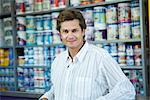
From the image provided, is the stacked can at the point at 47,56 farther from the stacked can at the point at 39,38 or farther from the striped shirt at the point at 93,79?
the striped shirt at the point at 93,79

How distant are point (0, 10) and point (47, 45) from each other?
3.42 feet

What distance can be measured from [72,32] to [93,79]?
0.31 metres

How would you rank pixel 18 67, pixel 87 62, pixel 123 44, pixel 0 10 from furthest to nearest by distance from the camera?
pixel 0 10 → pixel 18 67 → pixel 123 44 → pixel 87 62

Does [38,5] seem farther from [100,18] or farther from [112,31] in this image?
[112,31]

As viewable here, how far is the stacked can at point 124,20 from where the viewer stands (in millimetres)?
3033

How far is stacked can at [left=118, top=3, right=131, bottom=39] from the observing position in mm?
3033

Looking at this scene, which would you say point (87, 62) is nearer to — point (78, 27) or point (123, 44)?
point (78, 27)

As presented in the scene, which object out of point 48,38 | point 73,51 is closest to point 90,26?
point 48,38

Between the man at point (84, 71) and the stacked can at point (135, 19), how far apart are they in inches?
51.4

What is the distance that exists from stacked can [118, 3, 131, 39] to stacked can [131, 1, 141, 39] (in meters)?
0.05

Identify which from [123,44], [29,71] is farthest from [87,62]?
[29,71]

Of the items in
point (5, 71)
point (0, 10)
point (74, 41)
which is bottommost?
point (5, 71)

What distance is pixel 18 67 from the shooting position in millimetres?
3893

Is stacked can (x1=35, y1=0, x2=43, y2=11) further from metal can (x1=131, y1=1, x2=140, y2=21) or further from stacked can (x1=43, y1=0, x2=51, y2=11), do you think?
metal can (x1=131, y1=1, x2=140, y2=21)
